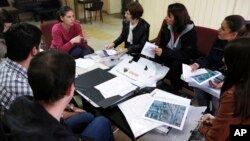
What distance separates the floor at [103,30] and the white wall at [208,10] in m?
1.37

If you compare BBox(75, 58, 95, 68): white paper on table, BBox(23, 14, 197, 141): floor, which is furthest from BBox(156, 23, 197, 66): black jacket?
BBox(23, 14, 197, 141): floor

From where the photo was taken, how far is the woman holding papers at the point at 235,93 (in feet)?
3.65

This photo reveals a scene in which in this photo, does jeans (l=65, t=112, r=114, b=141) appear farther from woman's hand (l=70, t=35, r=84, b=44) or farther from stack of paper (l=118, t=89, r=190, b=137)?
woman's hand (l=70, t=35, r=84, b=44)

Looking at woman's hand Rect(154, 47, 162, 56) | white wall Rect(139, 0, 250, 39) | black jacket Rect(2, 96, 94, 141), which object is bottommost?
woman's hand Rect(154, 47, 162, 56)

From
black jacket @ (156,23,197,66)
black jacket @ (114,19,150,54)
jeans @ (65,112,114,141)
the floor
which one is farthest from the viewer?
the floor

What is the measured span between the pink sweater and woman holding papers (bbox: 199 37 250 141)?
179cm

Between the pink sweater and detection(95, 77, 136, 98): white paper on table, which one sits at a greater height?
the pink sweater

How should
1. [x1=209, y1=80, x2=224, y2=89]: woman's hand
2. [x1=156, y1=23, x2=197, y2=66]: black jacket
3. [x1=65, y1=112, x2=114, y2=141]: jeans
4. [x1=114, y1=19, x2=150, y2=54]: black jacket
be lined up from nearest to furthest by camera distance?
[x1=65, y1=112, x2=114, y2=141]: jeans
[x1=209, y1=80, x2=224, y2=89]: woman's hand
[x1=156, y1=23, x2=197, y2=66]: black jacket
[x1=114, y1=19, x2=150, y2=54]: black jacket

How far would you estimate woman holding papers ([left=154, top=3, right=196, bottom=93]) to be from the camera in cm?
231

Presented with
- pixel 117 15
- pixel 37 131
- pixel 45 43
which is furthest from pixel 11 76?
pixel 117 15

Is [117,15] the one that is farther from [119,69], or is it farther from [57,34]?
[119,69]

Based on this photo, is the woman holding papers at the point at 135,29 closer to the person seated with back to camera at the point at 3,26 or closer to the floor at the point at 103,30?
the person seated with back to camera at the point at 3,26

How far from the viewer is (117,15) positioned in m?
6.82

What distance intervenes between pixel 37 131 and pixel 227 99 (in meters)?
0.92
